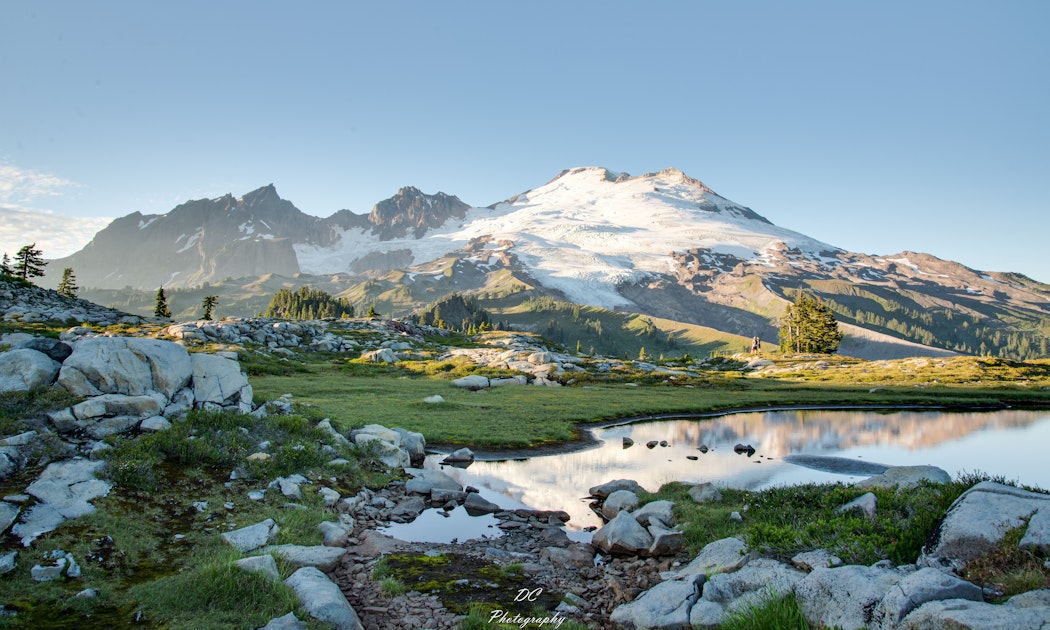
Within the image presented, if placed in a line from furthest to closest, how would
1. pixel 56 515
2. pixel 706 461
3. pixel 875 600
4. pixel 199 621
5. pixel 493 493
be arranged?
pixel 706 461, pixel 493 493, pixel 56 515, pixel 199 621, pixel 875 600

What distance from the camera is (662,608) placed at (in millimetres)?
11430

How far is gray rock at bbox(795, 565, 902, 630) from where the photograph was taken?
8.88 m

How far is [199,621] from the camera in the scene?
34.1ft

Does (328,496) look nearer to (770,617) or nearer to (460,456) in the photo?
(460,456)

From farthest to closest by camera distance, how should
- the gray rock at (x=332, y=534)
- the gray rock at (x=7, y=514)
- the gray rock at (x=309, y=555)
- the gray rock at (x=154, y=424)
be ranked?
1. the gray rock at (x=154, y=424)
2. the gray rock at (x=332, y=534)
3. the gray rock at (x=309, y=555)
4. the gray rock at (x=7, y=514)

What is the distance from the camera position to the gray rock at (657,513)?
1815cm

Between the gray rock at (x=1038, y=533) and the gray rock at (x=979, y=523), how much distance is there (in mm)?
251

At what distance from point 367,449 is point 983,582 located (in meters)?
23.5

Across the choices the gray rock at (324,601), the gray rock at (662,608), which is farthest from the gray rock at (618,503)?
the gray rock at (324,601)

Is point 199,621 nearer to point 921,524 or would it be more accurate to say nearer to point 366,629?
point 366,629

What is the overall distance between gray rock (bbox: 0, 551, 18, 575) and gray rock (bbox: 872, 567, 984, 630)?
16722 millimetres

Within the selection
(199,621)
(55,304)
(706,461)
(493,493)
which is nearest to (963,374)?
(706,461)

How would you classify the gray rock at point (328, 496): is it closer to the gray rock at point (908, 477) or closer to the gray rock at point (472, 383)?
the gray rock at point (908, 477)

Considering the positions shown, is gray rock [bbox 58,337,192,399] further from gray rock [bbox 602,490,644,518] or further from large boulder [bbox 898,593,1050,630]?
large boulder [bbox 898,593,1050,630]
